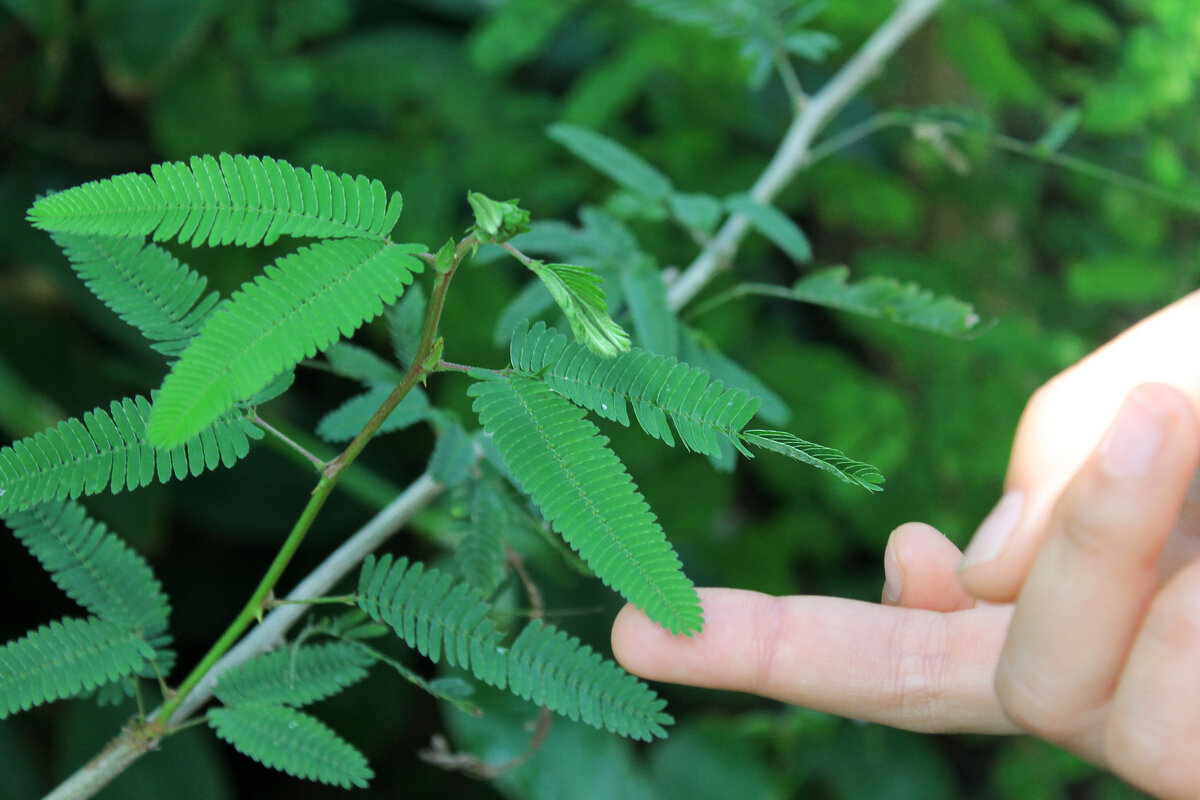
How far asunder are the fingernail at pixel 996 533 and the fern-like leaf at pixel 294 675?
0.54 m

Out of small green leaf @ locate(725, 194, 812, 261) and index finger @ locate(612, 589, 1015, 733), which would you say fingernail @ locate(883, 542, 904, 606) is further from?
small green leaf @ locate(725, 194, 812, 261)

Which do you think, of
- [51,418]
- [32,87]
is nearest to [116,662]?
[51,418]

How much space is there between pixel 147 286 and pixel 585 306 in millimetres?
418

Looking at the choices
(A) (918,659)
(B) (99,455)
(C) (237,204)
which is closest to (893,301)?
(A) (918,659)

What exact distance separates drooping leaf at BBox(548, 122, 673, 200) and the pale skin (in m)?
0.63

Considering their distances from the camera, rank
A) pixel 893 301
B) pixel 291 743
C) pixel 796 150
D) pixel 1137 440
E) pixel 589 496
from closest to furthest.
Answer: pixel 1137 440 → pixel 589 496 → pixel 291 743 → pixel 893 301 → pixel 796 150

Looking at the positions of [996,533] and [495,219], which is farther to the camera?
[996,533]

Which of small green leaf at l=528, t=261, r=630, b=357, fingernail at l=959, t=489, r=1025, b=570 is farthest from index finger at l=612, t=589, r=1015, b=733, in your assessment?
small green leaf at l=528, t=261, r=630, b=357

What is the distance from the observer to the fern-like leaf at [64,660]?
28.5 inches

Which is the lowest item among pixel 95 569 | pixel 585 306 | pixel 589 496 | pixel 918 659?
pixel 918 659

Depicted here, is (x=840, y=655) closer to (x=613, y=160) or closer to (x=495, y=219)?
(x=495, y=219)

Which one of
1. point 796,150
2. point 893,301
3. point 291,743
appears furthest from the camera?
point 796,150

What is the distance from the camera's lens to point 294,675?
0.79 metres

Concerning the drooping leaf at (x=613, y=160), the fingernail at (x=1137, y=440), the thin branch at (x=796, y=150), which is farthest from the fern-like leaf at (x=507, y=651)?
the drooping leaf at (x=613, y=160)
